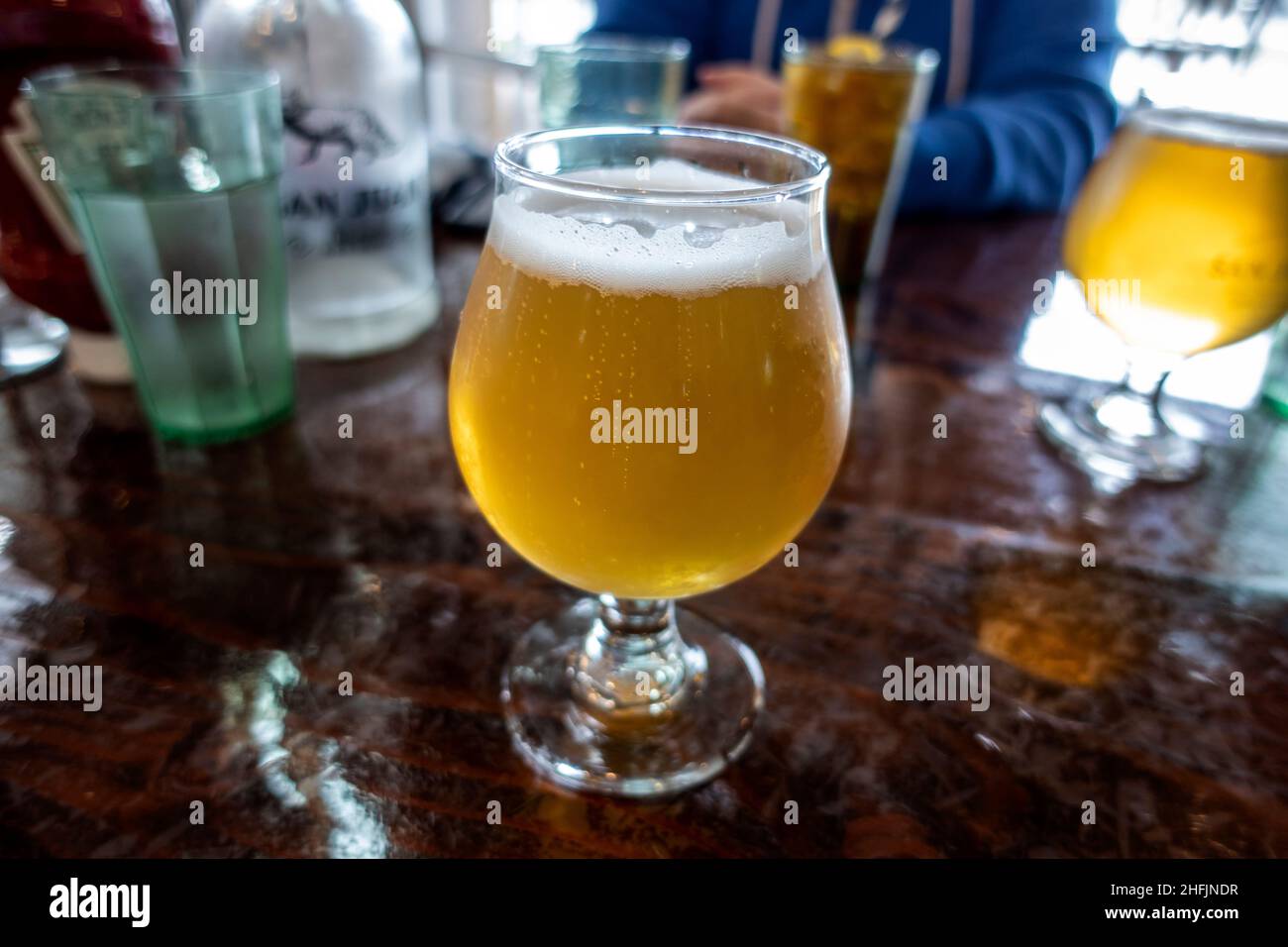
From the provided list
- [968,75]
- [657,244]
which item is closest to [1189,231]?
[657,244]

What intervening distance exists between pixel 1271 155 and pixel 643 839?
37.1 inches

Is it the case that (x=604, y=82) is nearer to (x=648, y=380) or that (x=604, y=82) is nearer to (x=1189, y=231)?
(x=1189, y=231)

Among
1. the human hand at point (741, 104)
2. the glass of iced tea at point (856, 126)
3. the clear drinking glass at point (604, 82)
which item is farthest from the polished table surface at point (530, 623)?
the human hand at point (741, 104)

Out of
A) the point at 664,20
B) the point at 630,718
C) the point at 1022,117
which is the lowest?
the point at 630,718

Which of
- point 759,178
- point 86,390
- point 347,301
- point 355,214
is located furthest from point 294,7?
point 759,178

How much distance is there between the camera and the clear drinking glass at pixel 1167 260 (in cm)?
91

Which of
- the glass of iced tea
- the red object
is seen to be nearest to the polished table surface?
the red object

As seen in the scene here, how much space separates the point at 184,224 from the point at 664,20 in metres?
1.93

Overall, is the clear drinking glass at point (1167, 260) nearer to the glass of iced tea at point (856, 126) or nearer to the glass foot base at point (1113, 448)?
the glass foot base at point (1113, 448)

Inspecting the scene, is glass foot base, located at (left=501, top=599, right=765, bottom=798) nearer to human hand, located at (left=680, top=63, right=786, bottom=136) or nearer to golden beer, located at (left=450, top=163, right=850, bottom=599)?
golden beer, located at (left=450, top=163, right=850, bottom=599)

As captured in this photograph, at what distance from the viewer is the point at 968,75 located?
2391 mm

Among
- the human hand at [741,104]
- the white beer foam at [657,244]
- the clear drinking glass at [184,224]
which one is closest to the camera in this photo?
the white beer foam at [657,244]

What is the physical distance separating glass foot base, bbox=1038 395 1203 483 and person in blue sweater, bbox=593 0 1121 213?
873 millimetres

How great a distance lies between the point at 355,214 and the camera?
106 centimetres
